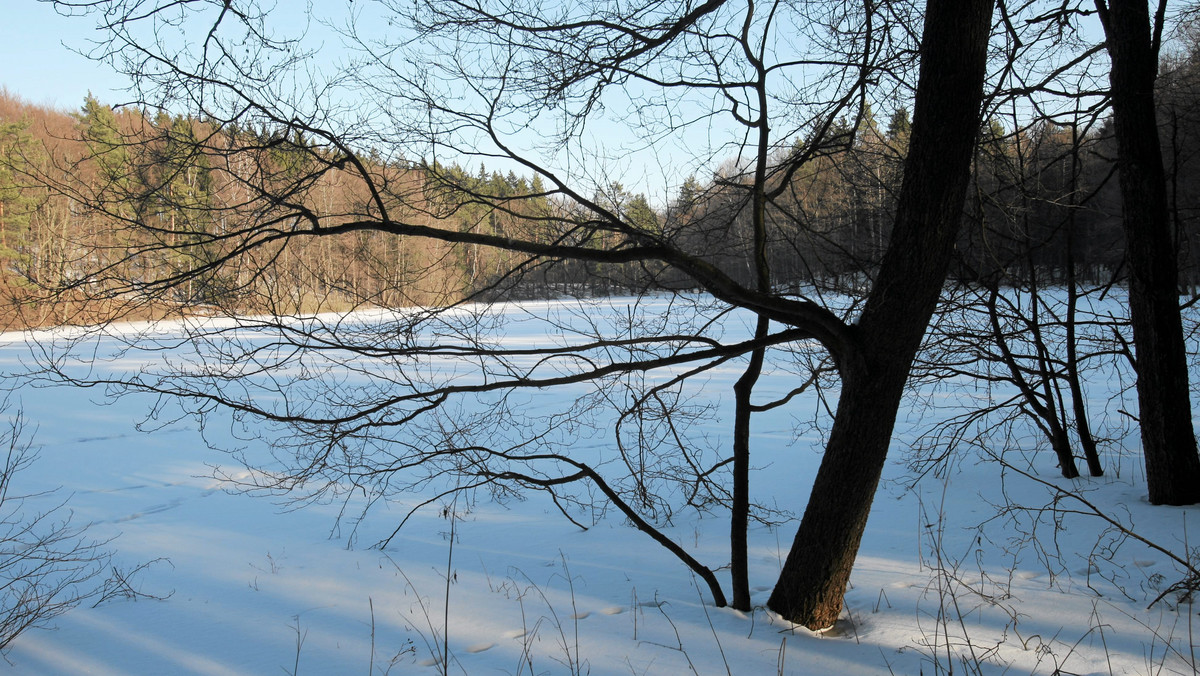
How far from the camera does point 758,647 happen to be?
3.97 m

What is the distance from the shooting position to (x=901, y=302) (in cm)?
393

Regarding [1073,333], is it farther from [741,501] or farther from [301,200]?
[301,200]

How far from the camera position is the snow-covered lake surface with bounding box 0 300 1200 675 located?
3885 millimetres

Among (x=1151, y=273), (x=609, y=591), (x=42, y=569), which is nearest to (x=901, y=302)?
(x=609, y=591)

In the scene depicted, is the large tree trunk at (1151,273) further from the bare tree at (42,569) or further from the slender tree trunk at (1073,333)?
the bare tree at (42,569)

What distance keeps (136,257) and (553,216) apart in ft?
7.59

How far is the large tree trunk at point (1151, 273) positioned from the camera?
18.5 feet

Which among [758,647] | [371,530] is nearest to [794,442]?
[371,530]

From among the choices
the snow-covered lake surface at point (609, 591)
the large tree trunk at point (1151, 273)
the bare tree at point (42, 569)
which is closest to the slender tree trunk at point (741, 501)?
the snow-covered lake surface at point (609, 591)

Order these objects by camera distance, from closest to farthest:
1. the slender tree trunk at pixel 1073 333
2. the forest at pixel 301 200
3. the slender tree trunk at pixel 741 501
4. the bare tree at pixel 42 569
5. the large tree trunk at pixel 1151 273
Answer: the forest at pixel 301 200
the slender tree trunk at pixel 741 501
the bare tree at pixel 42 569
the large tree trunk at pixel 1151 273
the slender tree trunk at pixel 1073 333

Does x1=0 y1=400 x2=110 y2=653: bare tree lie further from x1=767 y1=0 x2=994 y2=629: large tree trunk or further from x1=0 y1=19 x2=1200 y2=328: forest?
x1=767 y1=0 x2=994 y2=629: large tree trunk

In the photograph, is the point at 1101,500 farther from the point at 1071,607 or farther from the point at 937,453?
the point at 937,453

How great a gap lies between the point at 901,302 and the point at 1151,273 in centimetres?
327

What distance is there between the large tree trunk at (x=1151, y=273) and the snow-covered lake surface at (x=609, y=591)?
1.29ft
